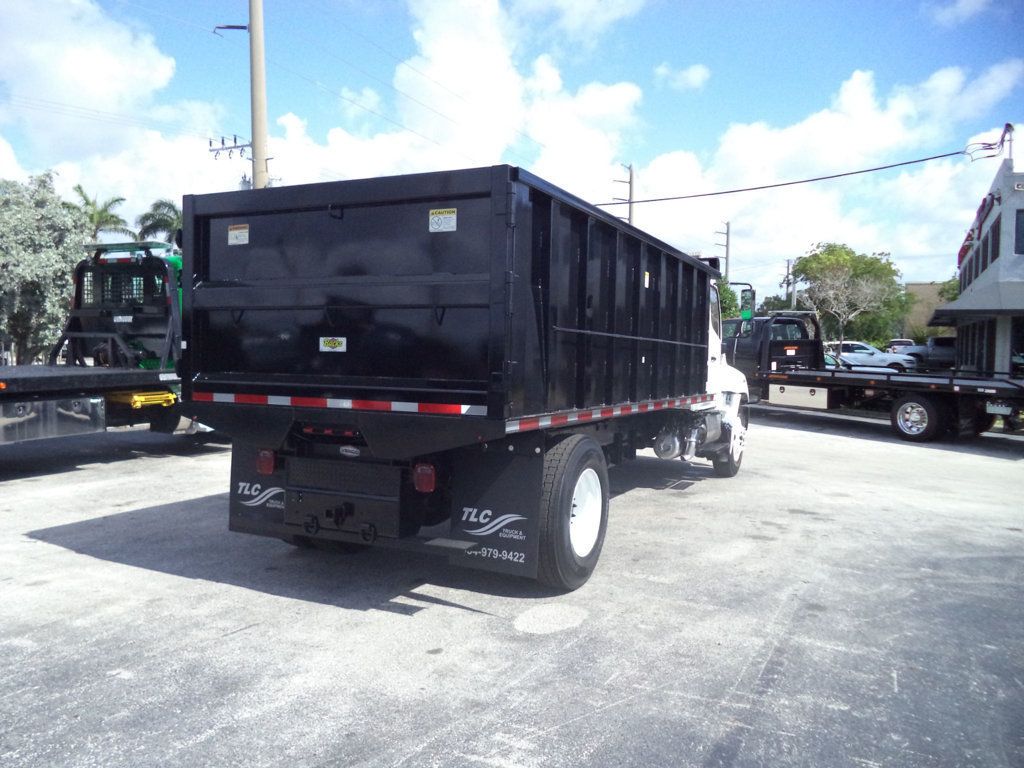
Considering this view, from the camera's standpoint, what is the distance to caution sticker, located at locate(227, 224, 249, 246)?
5.63 meters

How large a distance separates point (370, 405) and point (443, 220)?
4.08 feet

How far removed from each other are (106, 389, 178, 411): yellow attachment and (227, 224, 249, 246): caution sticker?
537cm

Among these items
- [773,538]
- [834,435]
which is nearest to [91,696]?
[773,538]

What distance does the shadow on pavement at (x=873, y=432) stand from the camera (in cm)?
1481

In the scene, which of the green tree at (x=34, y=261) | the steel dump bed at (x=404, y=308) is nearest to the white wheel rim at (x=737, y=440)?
the steel dump bed at (x=404, y=308)

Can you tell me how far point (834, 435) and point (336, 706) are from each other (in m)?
14.7

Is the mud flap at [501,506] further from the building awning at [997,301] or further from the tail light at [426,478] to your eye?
the building awning at [997,301]

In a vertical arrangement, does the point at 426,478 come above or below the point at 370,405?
below

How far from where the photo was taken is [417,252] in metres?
A: 4.99

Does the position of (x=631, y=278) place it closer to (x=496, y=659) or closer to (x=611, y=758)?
(x=496, y=659)

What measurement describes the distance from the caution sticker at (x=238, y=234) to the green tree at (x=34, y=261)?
1263 centimetres

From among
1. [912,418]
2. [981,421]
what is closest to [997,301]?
[981,421]

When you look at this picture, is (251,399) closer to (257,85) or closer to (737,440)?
(737,440)

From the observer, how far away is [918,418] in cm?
1562
